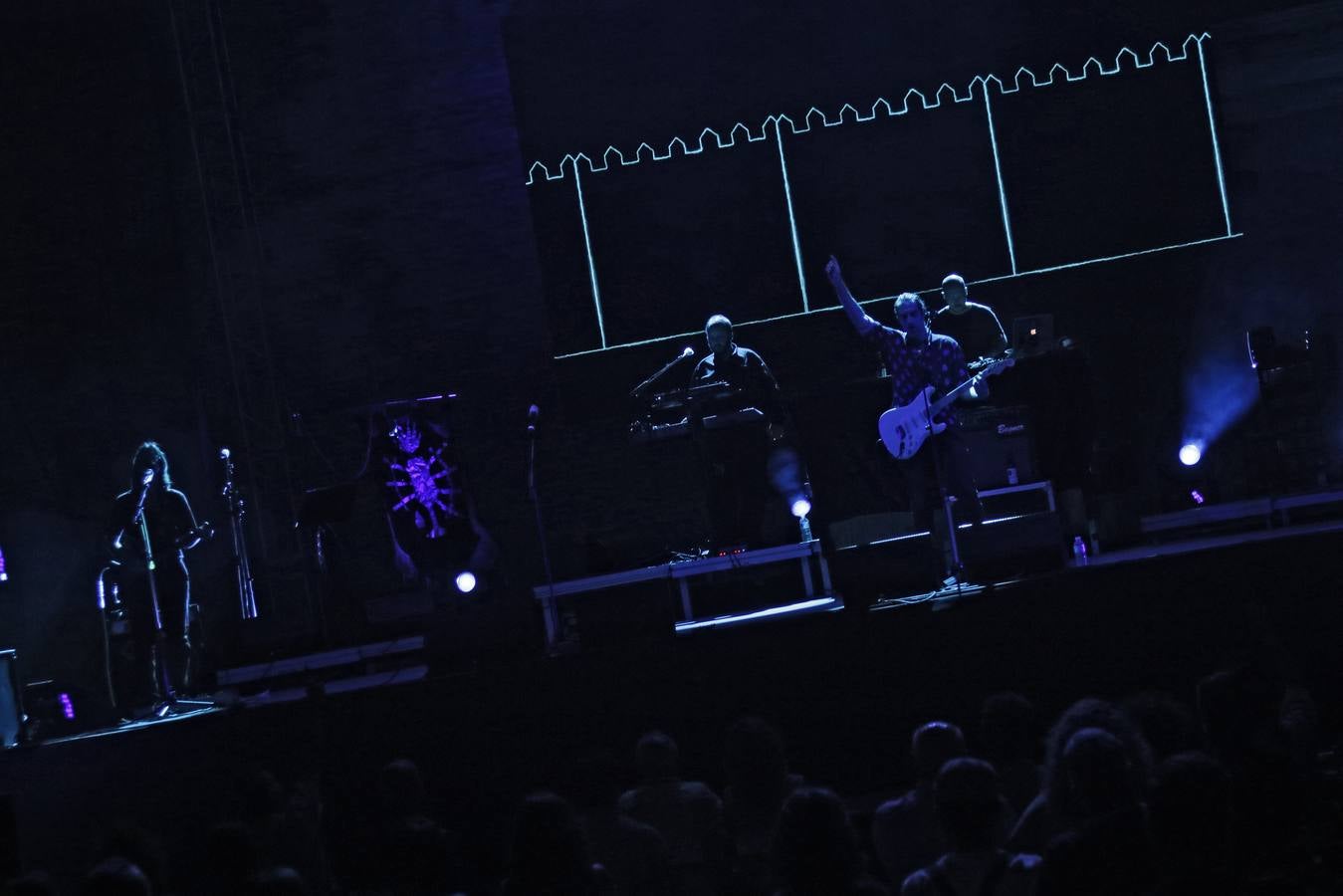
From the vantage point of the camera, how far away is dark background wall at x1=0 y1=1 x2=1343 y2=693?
10133 millimetres

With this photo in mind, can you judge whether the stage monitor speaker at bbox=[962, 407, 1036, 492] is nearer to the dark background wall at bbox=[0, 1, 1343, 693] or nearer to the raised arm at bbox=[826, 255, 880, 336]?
the raised arm at bbox=[826, 255, 880, 336]

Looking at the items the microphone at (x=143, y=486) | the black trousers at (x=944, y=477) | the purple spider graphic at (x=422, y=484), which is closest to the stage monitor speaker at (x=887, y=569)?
the black trousers at (x=944, y=477)

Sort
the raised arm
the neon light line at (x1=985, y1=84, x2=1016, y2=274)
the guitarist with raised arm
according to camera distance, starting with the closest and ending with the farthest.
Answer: the guitarist with raised arm, the raised arm, the neon light line at (x1=985, y1=84, x2=1016, y2=274)

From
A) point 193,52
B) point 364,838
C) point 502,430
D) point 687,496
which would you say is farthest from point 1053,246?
point 364,838

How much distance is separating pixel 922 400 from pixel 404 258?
431cm

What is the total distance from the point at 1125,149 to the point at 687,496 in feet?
12.8

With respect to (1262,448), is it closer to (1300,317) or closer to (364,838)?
(1300,317)

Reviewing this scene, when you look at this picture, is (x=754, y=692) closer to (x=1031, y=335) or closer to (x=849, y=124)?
(x=1031, y=335)

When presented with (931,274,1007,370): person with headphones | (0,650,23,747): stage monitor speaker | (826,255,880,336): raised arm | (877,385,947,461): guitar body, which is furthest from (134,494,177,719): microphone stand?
(931,274,1007,370): person with headphones

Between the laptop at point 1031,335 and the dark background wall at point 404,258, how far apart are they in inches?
62.1

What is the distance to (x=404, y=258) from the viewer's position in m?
10.6

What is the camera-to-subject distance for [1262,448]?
9359 millimetres

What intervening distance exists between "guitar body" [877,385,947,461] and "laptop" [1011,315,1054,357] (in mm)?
840

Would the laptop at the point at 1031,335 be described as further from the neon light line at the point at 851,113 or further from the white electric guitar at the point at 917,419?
the neon light line at the point at 851,113
